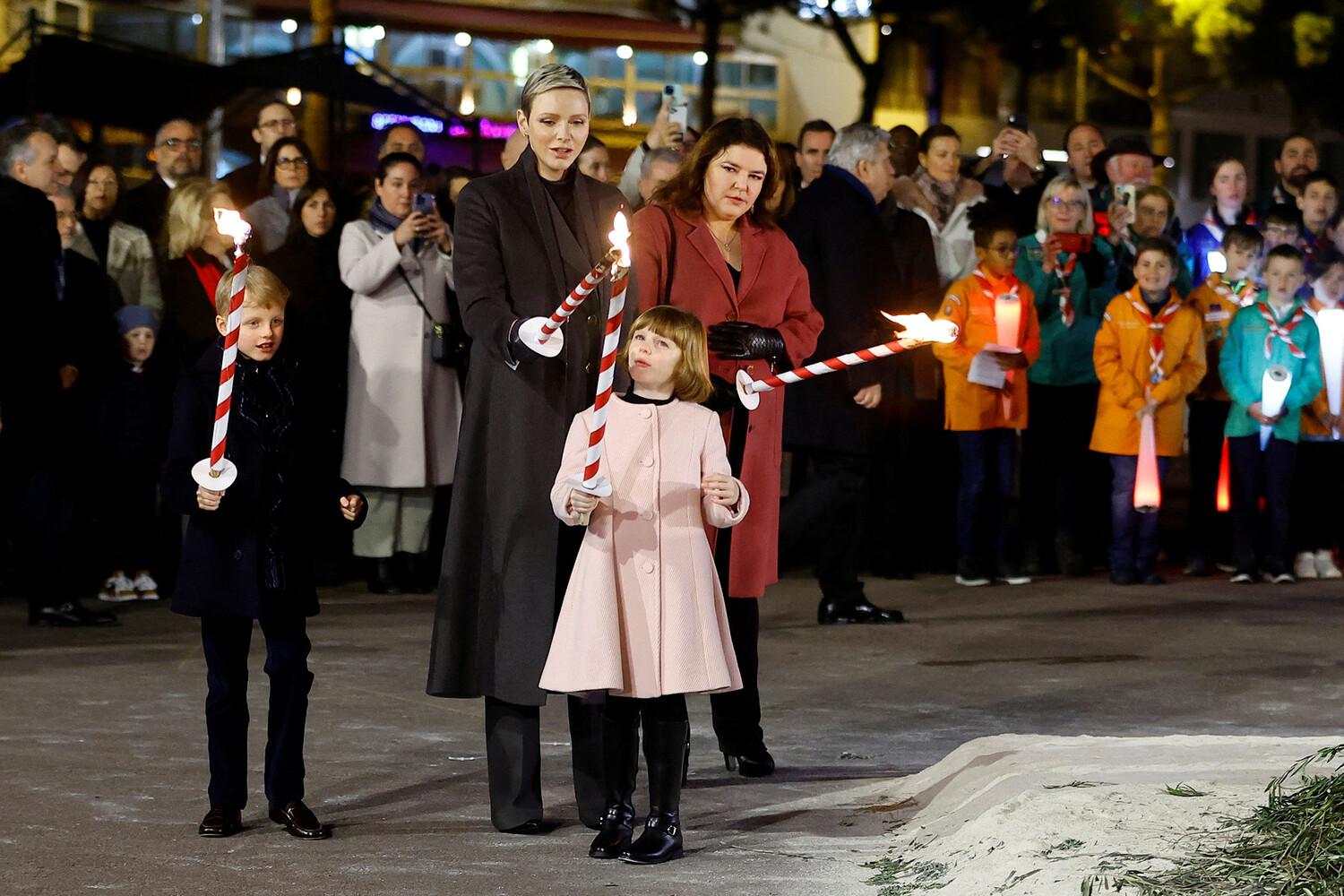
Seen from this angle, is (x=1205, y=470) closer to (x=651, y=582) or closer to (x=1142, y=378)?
(x=1142, y=378)

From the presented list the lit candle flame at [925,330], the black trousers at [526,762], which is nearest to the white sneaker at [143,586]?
the black trousers at [526,762]

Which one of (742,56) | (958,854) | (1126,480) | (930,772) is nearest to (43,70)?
(1126,480)

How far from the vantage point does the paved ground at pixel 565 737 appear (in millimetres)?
5207

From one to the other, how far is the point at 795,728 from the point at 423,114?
1027cm

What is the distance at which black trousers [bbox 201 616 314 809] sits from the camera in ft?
18.3

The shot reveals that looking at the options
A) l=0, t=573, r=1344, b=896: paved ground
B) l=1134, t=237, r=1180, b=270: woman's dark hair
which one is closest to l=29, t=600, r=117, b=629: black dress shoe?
l=0, t=573, r=1344, b=896: paved ground

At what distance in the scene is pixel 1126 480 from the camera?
36.7 feet

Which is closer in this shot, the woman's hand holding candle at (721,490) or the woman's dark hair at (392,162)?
the woman's hand holding candle at (721,490)

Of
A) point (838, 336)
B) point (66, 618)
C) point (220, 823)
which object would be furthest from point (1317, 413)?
point (220, 823)

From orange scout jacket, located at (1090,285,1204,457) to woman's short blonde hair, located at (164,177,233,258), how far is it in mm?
5110

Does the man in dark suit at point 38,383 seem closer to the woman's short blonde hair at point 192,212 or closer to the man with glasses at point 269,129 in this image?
the woman's short blonde hair at point 192,212

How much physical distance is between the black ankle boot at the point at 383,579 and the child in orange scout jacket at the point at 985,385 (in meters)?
3.26

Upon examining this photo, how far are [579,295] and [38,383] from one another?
5.06 m

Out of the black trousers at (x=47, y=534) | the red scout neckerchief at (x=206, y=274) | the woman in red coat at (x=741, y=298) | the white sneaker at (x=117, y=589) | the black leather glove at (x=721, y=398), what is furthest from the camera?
the white sneaker at (x=117, y=589)
